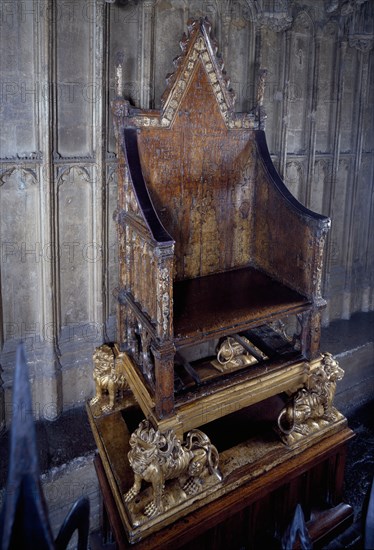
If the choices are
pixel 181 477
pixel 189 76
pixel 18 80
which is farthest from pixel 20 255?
pixel 181 477

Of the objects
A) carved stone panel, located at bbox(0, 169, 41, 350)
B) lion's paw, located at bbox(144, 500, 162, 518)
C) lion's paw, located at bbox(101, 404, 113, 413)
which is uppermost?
carved stone panel, located at bbox(0, 169, 41, 350)

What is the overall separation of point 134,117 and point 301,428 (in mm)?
2077

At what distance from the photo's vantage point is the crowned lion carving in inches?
84.8

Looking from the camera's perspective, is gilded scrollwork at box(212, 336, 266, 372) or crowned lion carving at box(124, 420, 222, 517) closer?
crowned lion carving at box(124, 420, 222, 517)

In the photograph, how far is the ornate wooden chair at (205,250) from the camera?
7.64ft

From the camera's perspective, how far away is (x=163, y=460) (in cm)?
219

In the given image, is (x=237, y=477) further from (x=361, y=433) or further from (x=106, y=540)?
(x=361, y=433)

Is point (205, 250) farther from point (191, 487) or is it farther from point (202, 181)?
point (191, 487)

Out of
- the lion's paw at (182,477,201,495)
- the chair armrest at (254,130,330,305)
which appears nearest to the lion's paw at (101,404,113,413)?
the lion's paw at (182,477,201,495)

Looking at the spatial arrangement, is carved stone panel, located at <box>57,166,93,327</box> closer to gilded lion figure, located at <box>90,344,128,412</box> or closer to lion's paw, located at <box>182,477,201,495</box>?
gilded lion figure, located at <box>90,344,128,412</box>

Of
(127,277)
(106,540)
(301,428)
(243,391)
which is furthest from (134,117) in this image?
(106,540)

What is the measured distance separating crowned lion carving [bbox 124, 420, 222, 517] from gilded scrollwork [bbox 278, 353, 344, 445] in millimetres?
533

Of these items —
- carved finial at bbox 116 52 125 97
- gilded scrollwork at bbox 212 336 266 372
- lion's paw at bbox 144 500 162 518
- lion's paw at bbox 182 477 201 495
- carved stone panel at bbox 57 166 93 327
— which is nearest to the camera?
lion's paw at bbox 144 500 162 518

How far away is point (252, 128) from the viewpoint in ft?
9.98
